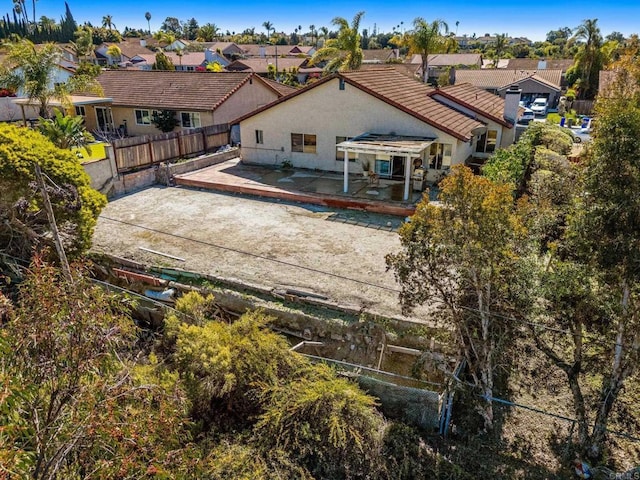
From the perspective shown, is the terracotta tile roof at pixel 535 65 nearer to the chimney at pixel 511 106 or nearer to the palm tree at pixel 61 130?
the chimney at pixel 511 106

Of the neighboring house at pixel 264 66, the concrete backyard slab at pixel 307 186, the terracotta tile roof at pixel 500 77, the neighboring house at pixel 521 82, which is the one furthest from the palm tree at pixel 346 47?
the neighboring house at pixel 264 66

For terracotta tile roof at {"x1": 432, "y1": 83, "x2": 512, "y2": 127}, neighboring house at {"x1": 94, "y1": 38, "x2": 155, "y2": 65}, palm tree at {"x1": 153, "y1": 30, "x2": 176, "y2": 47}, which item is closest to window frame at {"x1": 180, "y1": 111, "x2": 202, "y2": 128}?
terracotta tile roof at {"x1": 432, "y1": 83, "x2": 512, "y2": 127}

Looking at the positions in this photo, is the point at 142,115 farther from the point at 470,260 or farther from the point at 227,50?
the point at 227,50

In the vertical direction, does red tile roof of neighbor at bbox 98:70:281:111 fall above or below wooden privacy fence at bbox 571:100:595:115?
above

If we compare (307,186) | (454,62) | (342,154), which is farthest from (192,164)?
(454,62)

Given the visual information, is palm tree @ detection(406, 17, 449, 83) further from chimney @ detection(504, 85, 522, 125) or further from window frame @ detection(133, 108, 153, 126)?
window frame @ detection(133, 108, 153, 126)

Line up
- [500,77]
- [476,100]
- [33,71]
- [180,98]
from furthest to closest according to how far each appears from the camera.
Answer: [500,77]
[180,98]
[476,100]
[33,71]
